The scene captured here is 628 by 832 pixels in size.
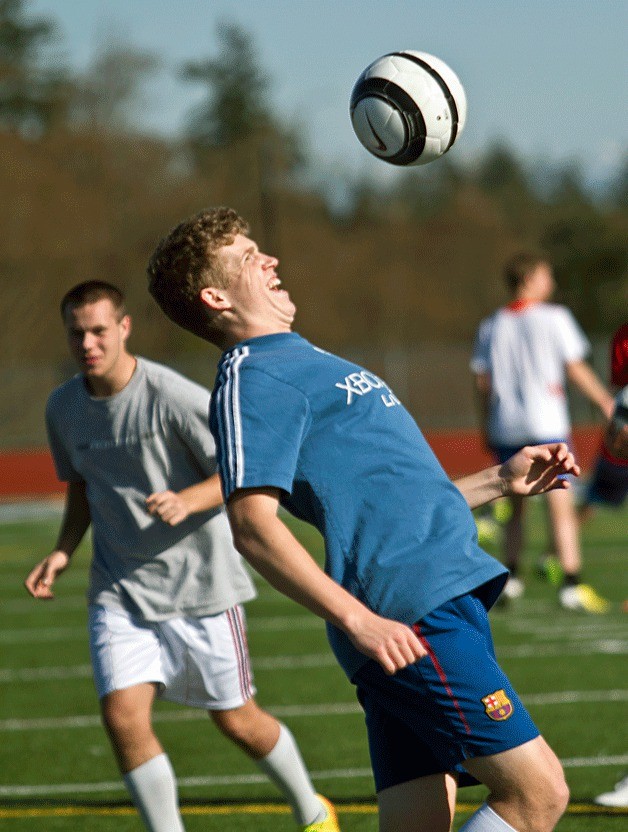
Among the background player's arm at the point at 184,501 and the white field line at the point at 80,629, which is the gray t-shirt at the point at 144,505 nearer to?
the background player's arm at the point at 184,501

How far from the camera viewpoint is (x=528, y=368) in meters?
10.7

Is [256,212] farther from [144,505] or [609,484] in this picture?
[144,505]

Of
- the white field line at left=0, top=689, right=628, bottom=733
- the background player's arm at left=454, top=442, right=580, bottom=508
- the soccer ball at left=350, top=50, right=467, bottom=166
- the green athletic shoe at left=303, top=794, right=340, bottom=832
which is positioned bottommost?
the white field line at left=0, top=689, right=628, bottom=733

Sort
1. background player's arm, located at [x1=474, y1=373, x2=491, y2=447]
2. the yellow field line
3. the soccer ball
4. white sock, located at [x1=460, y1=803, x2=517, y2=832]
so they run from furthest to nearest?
background player's arm, located at [x1=474, y1=373, x2=491, y2=447]
the yellow field line
the soccer ball
white sock, located at [x1=460, y1=803, x2=517, y2=832]

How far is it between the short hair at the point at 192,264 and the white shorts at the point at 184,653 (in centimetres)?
159

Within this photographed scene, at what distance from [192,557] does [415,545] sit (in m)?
1.87

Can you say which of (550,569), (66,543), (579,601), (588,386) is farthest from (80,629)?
(66,543)

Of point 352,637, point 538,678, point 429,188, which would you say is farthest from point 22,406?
point 429,188

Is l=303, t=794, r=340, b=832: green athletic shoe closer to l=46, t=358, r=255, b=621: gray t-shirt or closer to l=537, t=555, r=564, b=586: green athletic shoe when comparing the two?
l=46, t=358, r=255, b=621: gray t-shirt

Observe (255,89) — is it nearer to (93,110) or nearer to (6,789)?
(93,110)

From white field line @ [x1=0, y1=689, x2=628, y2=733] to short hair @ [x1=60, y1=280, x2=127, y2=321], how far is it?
2.93 meters

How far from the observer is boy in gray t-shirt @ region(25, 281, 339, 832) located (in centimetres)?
507

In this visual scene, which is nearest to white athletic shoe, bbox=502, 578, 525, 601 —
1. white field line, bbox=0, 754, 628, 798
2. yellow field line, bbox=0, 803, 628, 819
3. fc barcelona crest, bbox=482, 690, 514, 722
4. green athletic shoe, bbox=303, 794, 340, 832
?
white field line, bbox=0, 754, 628, 798

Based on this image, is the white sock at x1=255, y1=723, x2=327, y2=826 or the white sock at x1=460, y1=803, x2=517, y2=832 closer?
the white sock at x1=460, y1=803, x2=517, y2=832
